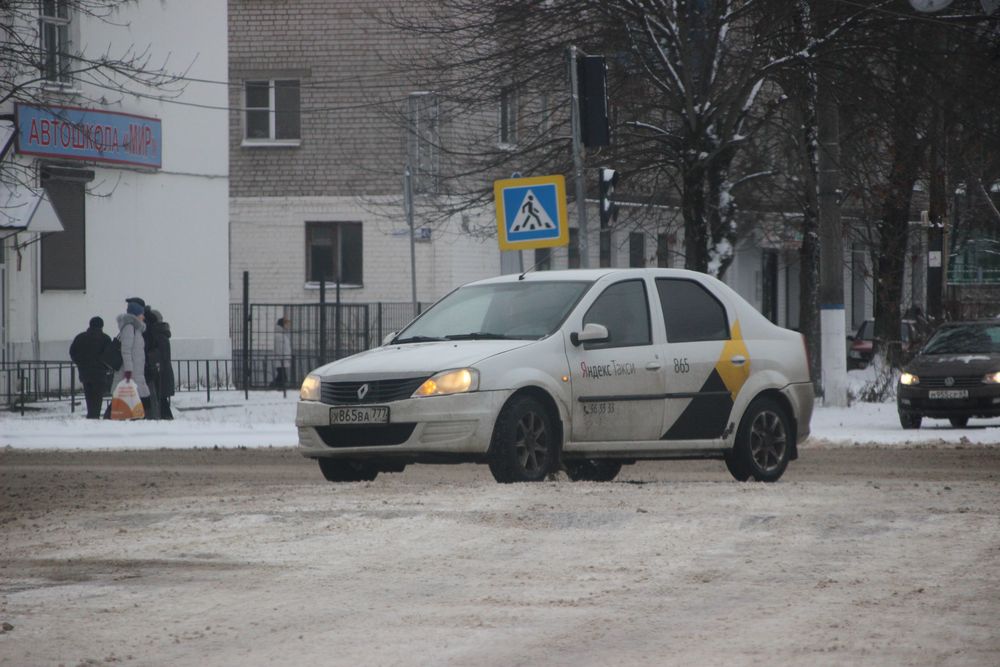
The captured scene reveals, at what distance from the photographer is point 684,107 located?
85.1 feet

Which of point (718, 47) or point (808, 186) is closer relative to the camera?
point (718, 47)

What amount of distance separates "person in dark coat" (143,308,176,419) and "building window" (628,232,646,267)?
2599cm

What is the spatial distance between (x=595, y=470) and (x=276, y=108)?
29976 mm

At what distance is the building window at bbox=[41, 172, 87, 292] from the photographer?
31.2m

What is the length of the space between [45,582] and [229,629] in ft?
5.39

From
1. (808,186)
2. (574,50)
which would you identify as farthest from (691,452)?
(808,186)

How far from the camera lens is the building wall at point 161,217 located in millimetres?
31031

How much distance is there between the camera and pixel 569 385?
1282 centimetres

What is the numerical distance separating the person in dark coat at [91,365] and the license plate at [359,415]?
46.4ft

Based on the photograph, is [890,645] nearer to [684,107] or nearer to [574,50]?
[574,50]

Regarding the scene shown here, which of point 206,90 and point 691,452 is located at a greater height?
point 206,90

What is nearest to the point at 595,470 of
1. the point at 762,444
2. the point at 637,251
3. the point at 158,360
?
the point at 762,444

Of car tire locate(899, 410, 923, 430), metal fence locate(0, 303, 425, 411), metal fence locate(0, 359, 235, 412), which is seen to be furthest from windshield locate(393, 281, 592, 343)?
metal fence locate(0, 303, 425, 411)

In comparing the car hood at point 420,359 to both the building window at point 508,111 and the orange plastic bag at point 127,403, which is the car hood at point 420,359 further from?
the building window at point 508,111
